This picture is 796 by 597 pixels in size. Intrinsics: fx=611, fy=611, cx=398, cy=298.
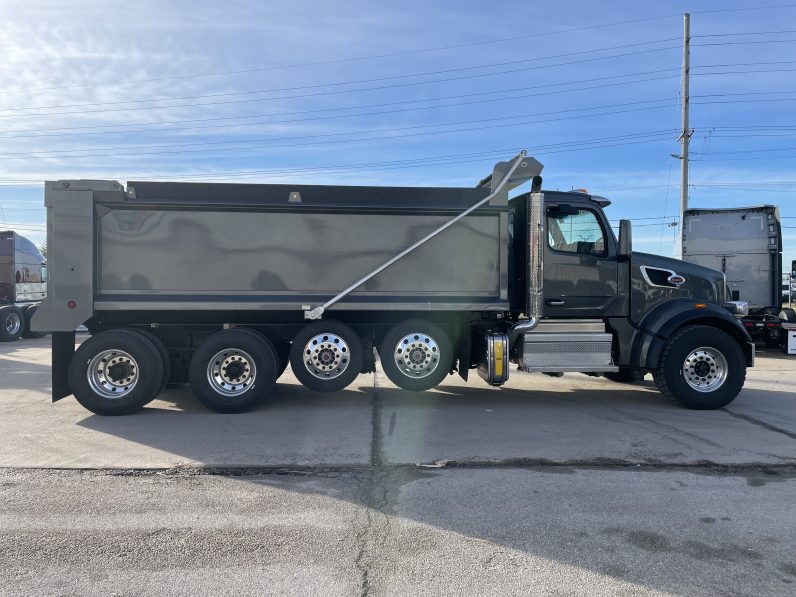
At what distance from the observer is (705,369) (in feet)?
26.8

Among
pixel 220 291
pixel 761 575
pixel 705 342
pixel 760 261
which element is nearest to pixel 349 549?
pixel 761 575

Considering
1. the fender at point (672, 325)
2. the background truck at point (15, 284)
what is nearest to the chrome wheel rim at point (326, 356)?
the fender at point (672, 325)

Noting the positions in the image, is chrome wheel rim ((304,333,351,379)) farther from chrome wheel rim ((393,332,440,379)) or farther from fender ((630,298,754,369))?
fender ((630,298,754,369))

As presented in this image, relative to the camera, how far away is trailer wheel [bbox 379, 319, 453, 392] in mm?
7965

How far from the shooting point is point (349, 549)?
3807 millimetres

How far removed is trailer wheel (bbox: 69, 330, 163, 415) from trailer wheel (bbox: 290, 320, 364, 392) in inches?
69.0

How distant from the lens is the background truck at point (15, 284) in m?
19.5

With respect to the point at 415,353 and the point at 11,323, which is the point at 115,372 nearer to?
the point at 415,353

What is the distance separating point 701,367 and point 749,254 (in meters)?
8.81

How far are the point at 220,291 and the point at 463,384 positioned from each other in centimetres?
441

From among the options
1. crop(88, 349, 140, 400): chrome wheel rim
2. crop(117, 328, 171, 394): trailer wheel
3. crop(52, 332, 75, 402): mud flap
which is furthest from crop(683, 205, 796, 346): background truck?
crop(52, 332, 75, 402): mud flap

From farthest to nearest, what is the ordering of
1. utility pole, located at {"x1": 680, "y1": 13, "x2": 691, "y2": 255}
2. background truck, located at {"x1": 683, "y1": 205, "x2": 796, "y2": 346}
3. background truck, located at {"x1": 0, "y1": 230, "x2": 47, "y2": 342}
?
utility pole, located at {"x1": 680, "y1": 13, "x2": 691, "y2": 255} < background truck, located at {"x1": 0, "y1": 230, "x2": 47, "y2": 342} < background truck, located at {"x1": 683, "y1": 205, "x2": 796, "y2": 346}

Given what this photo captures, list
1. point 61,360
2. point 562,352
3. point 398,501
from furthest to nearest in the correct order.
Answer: point 562,352 < point 61,360 < point 398,501

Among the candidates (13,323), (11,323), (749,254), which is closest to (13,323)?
(13,323)
